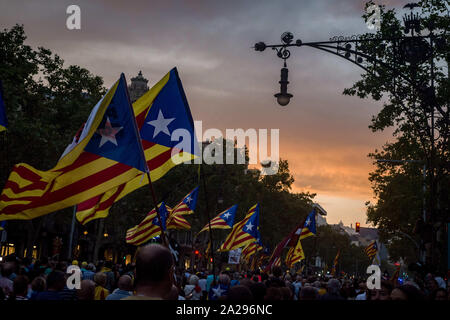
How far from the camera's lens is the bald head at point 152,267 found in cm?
352

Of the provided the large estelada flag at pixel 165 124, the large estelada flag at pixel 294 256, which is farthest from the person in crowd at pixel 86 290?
the large estelada flag at pixel 294 256

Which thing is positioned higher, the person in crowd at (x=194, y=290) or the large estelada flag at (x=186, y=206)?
the large estelada flag at (x=186, y=206)

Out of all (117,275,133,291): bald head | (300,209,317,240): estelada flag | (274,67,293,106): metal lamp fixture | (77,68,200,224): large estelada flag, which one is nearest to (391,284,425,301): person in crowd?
(77,68,200,224): large estelada flag

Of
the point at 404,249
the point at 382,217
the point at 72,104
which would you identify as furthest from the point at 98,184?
the point at 404,249

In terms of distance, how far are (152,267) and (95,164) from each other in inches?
159

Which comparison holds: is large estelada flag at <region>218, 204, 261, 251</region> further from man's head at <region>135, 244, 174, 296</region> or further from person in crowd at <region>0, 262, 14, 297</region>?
man's head at <region>135, 244, 174, 296</region>

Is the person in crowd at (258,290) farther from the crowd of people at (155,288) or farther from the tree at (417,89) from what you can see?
the tree at (417,89)

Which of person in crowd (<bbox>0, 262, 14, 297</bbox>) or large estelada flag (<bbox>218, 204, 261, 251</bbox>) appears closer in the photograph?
person in crowd (<bbox>0, 262, 14, 297</bbox>)

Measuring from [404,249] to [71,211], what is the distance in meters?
40.6

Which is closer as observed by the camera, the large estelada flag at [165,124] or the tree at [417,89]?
the large estelada flag at [165,124]

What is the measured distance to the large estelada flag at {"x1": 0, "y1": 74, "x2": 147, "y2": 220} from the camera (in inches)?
277

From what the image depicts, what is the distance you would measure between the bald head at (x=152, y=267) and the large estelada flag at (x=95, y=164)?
3551 millimetres

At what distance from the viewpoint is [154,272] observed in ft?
11.5
